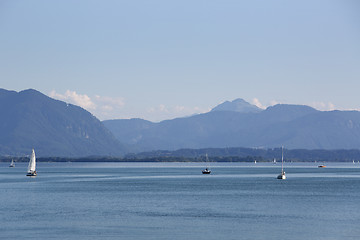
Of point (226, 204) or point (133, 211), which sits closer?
point (133, 211)

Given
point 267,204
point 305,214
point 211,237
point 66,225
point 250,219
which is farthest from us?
point 267,204

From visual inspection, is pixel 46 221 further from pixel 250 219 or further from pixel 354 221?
pixel 354 221

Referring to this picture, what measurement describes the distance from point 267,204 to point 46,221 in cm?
4242

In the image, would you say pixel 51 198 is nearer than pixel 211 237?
No

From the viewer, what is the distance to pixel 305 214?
321ft

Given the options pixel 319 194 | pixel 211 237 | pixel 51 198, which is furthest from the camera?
pixel 319 194

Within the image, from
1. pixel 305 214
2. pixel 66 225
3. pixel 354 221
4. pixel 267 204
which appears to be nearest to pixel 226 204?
pixel 267 204

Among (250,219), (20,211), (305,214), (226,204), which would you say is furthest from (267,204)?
(20,211)

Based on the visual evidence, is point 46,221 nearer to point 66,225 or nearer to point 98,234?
point 66,225

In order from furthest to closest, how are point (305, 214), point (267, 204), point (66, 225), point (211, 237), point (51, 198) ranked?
point (51, 198) < point (267, 204) < point (305, 214) < point (66, 225) < point (211, 237)

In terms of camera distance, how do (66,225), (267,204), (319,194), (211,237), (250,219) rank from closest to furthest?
1. (211,237)
2. (66,225)
3. (250,219)
4. (267,204)
5. (319,194)

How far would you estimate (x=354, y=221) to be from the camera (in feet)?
287

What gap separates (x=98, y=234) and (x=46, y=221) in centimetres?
1487

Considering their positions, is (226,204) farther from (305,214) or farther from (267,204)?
(305,214)
